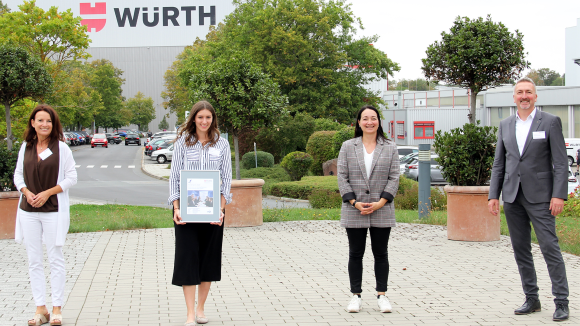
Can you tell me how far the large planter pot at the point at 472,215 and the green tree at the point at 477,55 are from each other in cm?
256

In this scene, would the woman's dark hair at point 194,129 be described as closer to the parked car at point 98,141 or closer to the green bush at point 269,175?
the green bush at point 269,175

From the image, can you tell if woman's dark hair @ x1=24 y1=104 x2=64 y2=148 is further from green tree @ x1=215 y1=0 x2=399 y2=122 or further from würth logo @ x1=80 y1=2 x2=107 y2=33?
würth logo @ x1=80 y1=2 x2=107 y2=33

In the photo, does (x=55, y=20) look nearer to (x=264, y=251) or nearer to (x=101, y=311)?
(x=264, y=251)

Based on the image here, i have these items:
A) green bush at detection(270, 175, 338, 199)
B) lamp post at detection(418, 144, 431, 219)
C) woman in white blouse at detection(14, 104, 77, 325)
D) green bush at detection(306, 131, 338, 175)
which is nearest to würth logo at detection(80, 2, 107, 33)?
green bush at detection(306, 131, 338, 175)

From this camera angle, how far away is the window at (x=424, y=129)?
162 feet

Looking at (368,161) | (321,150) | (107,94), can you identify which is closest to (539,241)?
(368,161)

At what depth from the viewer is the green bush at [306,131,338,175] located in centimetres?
2375

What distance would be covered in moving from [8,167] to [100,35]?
9532cm

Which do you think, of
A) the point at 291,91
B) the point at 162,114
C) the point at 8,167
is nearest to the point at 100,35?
the point at 162,114

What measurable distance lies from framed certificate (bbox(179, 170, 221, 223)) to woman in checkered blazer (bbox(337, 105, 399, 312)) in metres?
1.12

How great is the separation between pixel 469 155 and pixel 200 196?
513 centimetres

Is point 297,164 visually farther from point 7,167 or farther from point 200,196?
point 200,196

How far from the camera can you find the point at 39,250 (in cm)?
459

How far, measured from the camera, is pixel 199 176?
432 cm
